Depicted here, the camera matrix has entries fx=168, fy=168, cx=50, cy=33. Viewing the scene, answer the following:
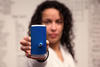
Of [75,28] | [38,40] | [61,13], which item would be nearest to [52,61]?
[38,40]

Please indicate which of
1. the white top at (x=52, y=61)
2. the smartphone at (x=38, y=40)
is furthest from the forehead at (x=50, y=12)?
the smartphone at (x=38, y=40)

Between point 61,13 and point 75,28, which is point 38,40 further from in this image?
point 75,28

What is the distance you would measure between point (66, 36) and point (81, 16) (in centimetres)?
37

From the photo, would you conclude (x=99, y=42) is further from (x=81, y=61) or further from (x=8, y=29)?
Answer: (x=8, y=29)

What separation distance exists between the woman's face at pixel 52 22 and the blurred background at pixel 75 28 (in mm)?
424

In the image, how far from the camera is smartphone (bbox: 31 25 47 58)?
0.64 meters

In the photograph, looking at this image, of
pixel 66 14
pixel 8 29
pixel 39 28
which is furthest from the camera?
pixel 8 29

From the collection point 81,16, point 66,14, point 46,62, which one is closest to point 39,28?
point 46,62

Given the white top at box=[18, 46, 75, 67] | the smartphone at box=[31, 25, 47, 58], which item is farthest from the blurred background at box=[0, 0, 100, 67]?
the smartphone at box=[31, 25, 47, 58]

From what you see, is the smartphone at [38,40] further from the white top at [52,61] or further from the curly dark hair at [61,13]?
the curly dark hair at [61,13]

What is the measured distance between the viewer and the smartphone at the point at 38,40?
2.10ft

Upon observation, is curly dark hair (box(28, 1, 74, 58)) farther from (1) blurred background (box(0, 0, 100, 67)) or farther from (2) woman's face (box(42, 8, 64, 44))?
(1) blurred background (box(0, 0, 100, 67))

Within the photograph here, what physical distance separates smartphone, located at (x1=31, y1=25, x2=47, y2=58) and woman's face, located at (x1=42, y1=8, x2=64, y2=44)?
33 cm

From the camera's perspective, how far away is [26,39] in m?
0.68
